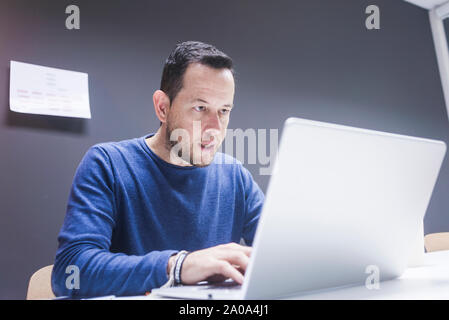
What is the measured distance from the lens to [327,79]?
2.47 metres

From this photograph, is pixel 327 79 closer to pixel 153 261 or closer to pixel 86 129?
pixel 86 129

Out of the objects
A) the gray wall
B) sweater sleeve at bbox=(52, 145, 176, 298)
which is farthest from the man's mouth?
the gray wall

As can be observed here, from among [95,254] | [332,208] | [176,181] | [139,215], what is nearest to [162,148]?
[176,181]

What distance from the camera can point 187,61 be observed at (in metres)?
1.18

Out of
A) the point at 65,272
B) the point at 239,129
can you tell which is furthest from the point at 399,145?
the point at 239,129

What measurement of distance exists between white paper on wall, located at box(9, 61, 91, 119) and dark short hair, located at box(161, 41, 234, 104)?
0.43 m

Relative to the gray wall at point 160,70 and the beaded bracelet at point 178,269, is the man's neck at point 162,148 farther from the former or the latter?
the beaded bracelet at point 178,269

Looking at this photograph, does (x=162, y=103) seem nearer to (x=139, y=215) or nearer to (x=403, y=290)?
(x=139, y=215)

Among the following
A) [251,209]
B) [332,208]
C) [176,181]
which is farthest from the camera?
[251,209]

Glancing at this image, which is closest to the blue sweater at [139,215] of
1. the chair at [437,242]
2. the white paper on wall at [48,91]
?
the white paper on wall at [48,91]

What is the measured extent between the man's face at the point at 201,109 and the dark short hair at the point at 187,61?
0.6 inches

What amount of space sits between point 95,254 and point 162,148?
522 millimetres

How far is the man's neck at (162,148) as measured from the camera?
121cm

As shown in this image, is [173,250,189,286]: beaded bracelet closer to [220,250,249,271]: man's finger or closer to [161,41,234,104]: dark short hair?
[220,250,249,271]: man's finger
